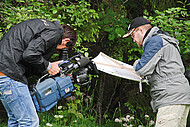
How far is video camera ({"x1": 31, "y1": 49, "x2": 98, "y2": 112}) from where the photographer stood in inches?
85.7

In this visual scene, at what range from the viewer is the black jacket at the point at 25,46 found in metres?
1.98

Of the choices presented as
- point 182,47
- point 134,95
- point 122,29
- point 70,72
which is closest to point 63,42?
point 70,72

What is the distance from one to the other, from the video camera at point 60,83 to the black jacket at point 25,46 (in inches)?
7.7

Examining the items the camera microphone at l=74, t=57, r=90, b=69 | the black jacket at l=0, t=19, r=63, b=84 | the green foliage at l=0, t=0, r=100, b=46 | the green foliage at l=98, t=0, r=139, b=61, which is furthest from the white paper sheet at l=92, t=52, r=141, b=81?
the black jacket at l=0, t=19, r=63, b=84

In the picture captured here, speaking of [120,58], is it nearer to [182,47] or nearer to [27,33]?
[182,47]

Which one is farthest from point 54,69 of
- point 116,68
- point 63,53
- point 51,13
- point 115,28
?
point 115,28

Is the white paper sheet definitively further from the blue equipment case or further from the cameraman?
the cameraman

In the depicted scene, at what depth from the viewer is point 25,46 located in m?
2.04

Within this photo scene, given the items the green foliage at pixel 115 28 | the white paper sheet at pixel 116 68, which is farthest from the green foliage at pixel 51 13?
the white paper sheet at pixel 116 68

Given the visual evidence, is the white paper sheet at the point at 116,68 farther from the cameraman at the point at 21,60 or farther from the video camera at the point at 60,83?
the cameraman at the point at 21,60

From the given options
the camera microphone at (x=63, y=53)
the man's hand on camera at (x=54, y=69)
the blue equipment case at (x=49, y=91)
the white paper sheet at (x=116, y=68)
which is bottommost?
the white paper sheet at (x=116, y=68)

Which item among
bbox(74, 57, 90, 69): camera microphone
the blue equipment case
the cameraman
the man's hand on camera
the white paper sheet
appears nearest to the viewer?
the cameraman

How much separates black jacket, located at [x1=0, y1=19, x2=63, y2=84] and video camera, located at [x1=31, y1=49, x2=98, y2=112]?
0.20m

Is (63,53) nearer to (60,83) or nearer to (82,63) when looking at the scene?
(82,63)
